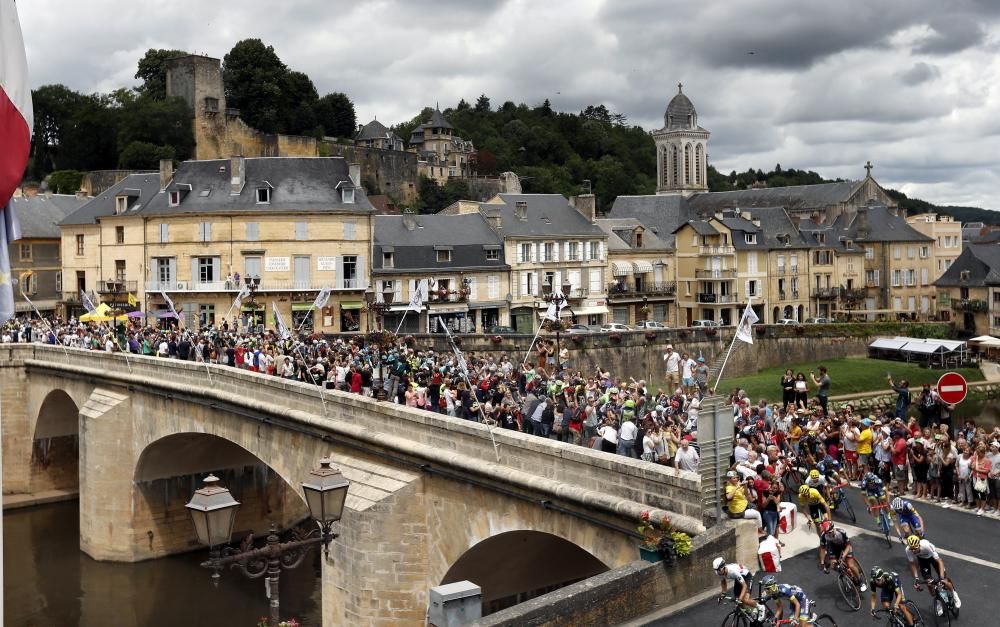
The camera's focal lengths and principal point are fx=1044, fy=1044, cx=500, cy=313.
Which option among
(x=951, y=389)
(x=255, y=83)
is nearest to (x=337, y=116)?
(x=255, y=83)

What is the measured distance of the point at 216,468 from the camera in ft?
95.6

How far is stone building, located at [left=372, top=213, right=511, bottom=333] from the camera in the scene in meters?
45.8

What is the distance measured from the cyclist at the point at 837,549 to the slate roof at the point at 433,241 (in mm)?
34964

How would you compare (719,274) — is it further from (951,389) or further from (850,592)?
(850,592)

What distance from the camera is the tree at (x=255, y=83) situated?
85.4 m

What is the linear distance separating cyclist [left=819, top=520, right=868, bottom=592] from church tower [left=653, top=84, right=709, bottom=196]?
73296mm

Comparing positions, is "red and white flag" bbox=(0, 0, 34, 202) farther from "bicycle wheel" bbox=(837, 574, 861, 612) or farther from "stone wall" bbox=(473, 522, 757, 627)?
"bicycle wheel" bbox=(837, 574, 861, 612)

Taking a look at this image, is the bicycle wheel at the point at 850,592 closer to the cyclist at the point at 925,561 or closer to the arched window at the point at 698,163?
the cyclist at the point at 925,561

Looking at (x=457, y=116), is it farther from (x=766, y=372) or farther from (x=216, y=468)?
(x=216, y=468)

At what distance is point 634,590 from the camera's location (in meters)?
10.3

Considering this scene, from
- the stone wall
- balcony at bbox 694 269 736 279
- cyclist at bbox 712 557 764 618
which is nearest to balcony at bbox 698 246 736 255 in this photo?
balcony at bbox 694 269 736 279

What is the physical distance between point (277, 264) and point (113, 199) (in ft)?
31.8

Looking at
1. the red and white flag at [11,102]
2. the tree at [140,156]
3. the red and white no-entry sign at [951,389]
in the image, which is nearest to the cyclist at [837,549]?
the red and white no-entry sign at [951,389]

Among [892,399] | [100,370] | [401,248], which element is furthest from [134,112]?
[892,399]
